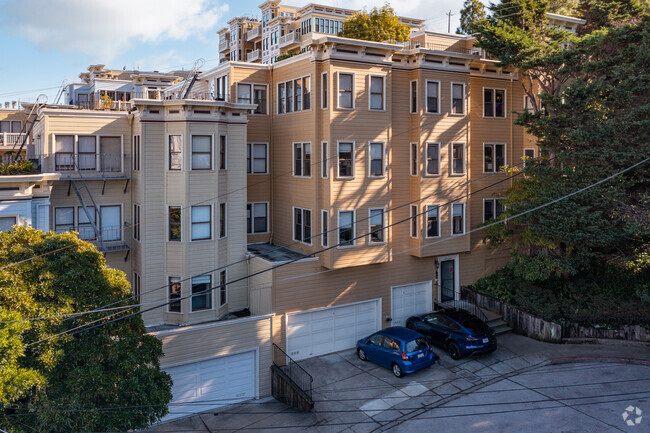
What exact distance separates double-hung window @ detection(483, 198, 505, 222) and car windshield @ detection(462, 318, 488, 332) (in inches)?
287

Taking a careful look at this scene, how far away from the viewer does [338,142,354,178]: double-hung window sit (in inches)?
942

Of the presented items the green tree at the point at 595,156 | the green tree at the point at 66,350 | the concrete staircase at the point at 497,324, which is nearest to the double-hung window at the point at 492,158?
the green tree at the point at 595,156

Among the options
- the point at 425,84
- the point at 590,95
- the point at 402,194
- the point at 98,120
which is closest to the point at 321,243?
the point at 402,194

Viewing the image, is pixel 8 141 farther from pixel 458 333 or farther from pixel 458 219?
pixel 458 333

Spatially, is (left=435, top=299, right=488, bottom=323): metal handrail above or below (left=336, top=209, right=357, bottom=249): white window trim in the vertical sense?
below

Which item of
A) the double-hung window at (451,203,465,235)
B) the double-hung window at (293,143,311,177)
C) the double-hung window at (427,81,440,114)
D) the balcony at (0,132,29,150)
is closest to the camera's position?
the double-hung window at (293,143,311,177)

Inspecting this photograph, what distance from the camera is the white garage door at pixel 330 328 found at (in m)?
23.6

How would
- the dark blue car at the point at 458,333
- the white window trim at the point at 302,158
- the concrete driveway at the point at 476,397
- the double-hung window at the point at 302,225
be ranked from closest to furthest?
the concrete driveway at the point at 476,397
the dark blue car at the point at 458,333
the white window trim at the point at 302,158
the double-hung window at the point at 302,225

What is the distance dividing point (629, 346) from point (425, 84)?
15.2 meters

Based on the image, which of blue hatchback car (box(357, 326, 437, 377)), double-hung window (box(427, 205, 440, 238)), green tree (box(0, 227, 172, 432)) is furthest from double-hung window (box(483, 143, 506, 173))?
green tree (box(0, 227, 172, 432))

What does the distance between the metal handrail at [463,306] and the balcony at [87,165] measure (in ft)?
55.2

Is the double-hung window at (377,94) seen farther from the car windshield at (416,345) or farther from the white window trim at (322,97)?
the car windshield at (416,345)

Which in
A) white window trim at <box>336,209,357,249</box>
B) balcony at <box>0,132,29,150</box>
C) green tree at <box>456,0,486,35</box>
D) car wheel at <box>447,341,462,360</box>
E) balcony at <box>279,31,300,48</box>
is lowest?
car wheel at <box>447,341,462,360</box>

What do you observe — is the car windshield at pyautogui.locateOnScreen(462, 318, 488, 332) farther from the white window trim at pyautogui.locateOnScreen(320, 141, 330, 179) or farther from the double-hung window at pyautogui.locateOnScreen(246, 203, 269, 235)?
the double-hung window at pyautogui.locateOnScreen(246, 203, 269, 235)
